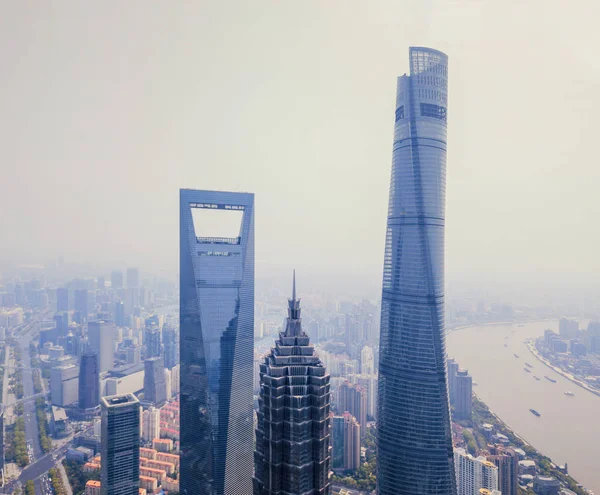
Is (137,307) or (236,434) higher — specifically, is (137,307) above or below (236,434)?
above

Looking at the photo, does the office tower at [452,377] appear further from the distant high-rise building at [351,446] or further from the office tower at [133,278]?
the office tower at [133,278]

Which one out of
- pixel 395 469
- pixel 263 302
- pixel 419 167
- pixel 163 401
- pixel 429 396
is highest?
pixel 419 167

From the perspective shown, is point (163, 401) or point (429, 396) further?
point (163, 401)

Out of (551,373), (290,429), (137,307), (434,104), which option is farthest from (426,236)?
(137,307)

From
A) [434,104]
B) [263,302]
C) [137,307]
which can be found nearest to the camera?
[434,104]

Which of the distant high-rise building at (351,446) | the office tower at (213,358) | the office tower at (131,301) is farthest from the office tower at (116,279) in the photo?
the distant high-rise building at (351,446)

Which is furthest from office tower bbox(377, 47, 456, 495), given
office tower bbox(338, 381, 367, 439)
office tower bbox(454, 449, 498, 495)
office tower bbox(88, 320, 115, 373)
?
office tower bbox(88, 320, 115, 373)

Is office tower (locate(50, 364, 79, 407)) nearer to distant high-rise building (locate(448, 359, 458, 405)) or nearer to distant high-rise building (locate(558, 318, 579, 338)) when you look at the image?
distant high-rise building (locate(448, 359, 458, 405))

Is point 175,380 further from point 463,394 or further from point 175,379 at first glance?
point 463,394

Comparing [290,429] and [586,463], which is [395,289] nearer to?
[290,429]
